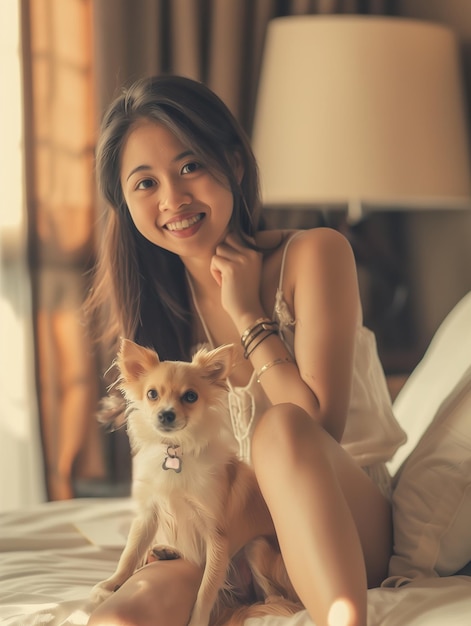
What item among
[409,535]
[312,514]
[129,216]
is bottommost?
[409,535]

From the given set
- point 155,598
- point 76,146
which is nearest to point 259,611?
point 155,598

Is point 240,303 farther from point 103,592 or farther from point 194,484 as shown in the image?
point 103,592

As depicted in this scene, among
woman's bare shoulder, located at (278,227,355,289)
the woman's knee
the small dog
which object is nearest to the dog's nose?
the small dog

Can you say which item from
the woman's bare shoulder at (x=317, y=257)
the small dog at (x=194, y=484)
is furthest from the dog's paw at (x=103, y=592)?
the woman's bare shoulder at (x=317, y=257)

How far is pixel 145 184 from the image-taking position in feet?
4.82

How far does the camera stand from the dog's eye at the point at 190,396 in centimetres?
112

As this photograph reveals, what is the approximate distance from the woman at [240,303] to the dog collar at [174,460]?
110 mm

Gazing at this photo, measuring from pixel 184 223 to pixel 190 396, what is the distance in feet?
1.43

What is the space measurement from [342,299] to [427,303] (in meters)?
1.64

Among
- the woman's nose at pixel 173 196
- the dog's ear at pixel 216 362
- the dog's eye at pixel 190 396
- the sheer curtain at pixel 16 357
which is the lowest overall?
the sheer curtain at pixel 16 357

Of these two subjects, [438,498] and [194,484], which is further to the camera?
[438,498]

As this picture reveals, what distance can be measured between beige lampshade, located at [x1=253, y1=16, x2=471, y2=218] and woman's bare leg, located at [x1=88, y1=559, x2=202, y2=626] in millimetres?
1440

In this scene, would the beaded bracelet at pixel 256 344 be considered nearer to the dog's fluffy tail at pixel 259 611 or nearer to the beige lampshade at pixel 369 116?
the dog's fluffy tail at pixel 259 611

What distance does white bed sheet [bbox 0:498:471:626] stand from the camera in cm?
113
